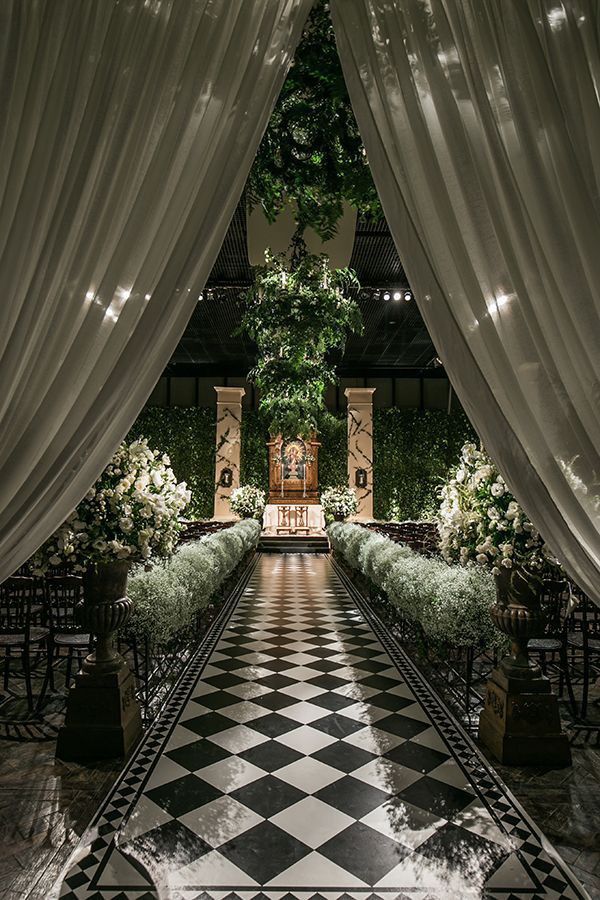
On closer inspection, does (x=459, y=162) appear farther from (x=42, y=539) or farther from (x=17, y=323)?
(x=42, y=539)

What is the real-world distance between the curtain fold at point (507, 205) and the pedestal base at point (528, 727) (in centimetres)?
201

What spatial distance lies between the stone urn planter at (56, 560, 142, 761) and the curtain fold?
8.04ft

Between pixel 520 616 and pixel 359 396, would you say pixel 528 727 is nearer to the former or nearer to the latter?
pixel 520 616

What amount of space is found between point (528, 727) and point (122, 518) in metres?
2.48

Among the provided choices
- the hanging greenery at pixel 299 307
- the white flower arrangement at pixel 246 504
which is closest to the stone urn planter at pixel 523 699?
the hanging greenery at pixel 299 307

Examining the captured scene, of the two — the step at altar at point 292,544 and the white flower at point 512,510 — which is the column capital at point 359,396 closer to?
the step at altar at point 292,544

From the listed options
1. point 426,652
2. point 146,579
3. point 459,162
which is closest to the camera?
point 459,162

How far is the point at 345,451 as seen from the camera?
17.8 meters

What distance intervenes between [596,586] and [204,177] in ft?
5.16

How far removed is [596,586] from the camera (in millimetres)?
1427

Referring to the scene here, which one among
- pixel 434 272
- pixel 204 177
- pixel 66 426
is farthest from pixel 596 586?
pixel 204 177

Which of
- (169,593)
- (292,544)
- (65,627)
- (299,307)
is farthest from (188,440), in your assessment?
(299,307)

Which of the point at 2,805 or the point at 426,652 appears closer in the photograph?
the point at 2,805

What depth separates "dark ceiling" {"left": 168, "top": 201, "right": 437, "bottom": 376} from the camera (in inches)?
340
